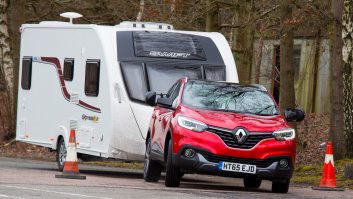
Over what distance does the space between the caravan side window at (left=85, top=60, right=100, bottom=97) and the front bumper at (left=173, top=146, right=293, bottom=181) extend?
507cm

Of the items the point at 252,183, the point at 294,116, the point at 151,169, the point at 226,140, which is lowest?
the point at 252,183

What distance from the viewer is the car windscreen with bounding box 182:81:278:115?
18141mm

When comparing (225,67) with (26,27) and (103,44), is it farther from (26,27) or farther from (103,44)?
(26,27)

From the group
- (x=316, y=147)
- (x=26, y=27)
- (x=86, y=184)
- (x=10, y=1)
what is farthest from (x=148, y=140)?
(x=10, y=1)

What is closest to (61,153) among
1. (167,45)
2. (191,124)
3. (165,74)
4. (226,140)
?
(165,74)

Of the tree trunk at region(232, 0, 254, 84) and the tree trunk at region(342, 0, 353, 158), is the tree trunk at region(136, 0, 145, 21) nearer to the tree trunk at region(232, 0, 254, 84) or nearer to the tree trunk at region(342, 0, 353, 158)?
the tree trunk at region(232, 0, 254, 84)

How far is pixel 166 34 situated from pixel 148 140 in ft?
9.95

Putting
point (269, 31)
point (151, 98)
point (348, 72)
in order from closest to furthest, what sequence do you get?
point (151, 98) → point (348, 72) → point (269, 31)

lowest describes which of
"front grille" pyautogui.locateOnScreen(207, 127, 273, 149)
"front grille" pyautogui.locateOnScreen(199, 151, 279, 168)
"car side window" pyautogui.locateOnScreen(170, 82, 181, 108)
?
"front grille" pyautogui.locateOnScreen(199, 151, 279, 168)

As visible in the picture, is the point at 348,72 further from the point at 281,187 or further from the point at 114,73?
the point at 281,187

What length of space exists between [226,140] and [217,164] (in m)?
0.38

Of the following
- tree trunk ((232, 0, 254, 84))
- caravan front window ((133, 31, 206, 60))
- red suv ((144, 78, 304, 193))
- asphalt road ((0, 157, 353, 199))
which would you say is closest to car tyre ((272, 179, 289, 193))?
red suv ((144, 78, 304, 193))

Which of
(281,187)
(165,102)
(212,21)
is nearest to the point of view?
(281,187)

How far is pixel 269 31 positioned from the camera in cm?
3003
